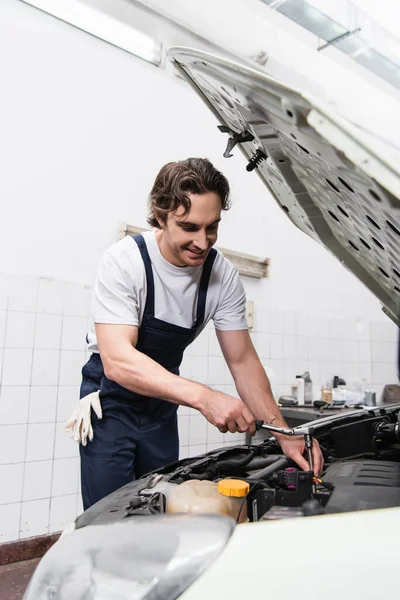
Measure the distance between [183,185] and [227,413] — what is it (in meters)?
0.66

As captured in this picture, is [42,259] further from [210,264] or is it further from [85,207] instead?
[210,264]

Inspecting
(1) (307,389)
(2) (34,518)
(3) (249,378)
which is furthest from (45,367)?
(1) (307,389)

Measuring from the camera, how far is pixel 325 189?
0.87 meters

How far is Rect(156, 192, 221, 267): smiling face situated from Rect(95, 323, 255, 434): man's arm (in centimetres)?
27

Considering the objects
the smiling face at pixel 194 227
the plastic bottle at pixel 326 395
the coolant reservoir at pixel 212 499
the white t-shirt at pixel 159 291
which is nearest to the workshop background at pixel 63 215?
the plastic bottle at pixel 326 395

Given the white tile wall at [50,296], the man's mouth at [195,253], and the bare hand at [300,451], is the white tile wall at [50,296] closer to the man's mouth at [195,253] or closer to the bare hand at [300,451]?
the man's mouth at [195,253]

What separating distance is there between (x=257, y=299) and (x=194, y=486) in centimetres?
242

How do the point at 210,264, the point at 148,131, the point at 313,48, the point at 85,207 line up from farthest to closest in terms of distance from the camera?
the point at 313,48 < the point at 148,131 < the point at 85,207 < the point at 210,264

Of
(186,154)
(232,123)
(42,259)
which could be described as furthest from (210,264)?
(186,154)

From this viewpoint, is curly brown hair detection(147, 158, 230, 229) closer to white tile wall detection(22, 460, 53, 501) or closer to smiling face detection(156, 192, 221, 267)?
smiling face detection(156, 192, 221, 267)

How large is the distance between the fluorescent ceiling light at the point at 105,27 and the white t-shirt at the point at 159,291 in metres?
1.83

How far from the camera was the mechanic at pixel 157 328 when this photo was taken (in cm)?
123

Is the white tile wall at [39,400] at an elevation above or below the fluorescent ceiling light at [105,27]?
below

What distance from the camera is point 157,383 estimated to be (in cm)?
108
